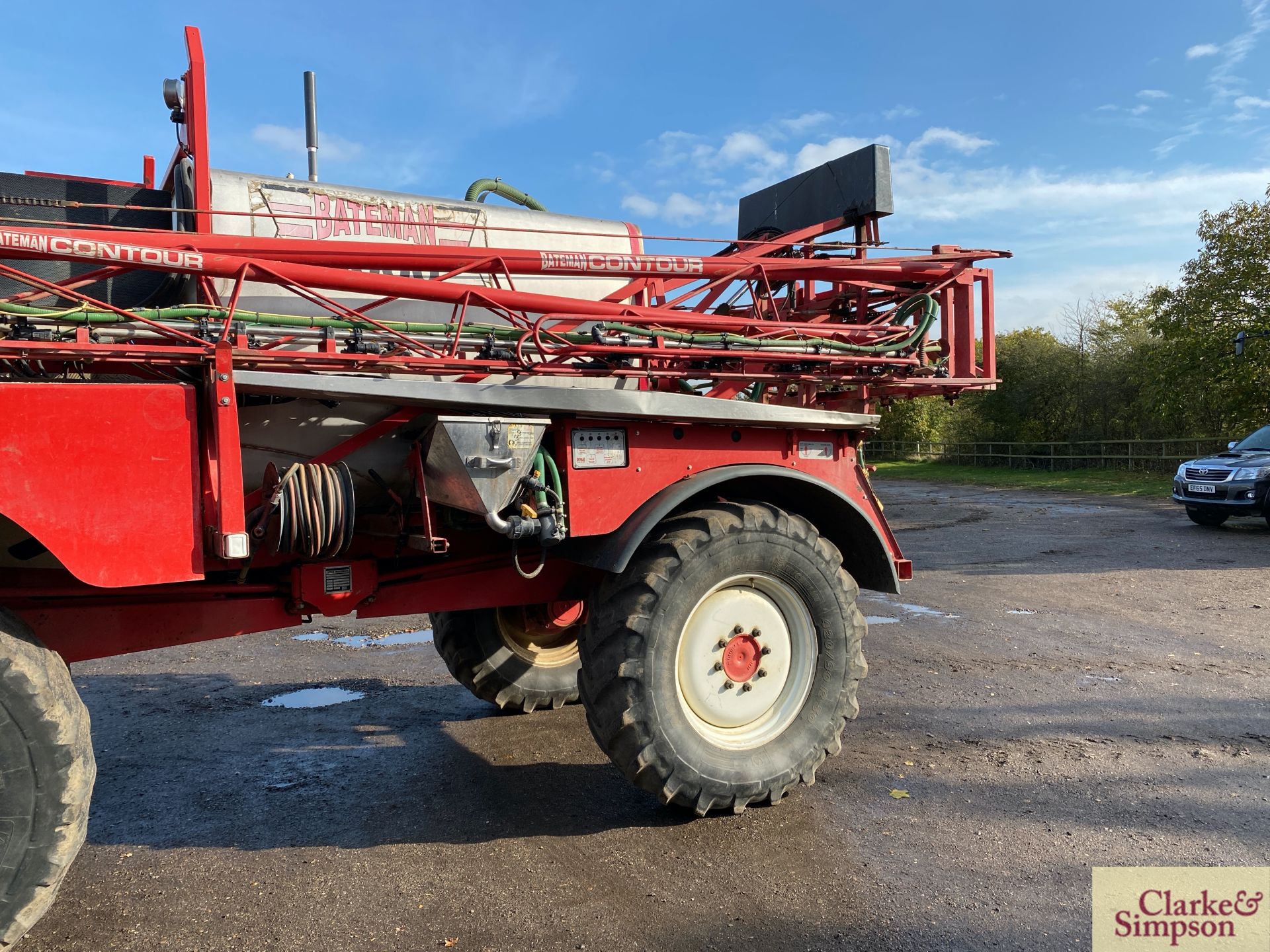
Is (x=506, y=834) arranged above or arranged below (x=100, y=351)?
below

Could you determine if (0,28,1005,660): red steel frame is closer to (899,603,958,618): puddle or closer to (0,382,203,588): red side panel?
(0,382,203,588): red side panel

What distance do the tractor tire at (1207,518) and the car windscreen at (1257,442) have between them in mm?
Result: 1389

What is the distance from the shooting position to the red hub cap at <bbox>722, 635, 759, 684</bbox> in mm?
3951

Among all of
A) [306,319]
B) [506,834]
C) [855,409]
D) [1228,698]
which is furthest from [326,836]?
[1228,698]

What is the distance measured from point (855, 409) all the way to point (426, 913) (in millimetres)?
2964

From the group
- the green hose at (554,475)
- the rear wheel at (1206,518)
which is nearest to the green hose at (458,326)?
the green hose at (554,475)

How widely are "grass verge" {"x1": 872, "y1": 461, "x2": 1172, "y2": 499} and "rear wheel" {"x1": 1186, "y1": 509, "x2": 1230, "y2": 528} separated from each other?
615 cm

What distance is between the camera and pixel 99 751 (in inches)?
187

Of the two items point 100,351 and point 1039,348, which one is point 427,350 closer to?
point 100,351

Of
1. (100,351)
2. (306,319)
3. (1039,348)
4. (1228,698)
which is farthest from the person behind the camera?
(1039,348)

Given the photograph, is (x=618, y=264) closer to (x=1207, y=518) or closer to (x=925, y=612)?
(x=925, y=612)

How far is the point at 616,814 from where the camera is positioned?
154 inches

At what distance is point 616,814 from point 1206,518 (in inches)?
548

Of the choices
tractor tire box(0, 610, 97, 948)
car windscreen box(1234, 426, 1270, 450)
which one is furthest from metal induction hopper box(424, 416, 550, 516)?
car windscreen box(1234, 426, 1270, 450)
